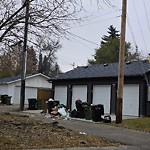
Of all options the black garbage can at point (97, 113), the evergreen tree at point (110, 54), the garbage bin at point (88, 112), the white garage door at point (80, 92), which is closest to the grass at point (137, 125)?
the black garbage can at point (97, 113)

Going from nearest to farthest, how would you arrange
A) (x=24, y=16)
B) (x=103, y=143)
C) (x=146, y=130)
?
(x=103, y=143) → (x=24, y=16) → (x=146, y=130)

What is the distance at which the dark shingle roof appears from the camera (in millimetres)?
29206

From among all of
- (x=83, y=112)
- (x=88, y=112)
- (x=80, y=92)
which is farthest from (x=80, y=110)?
(x=80, y=92)

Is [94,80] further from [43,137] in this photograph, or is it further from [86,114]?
[43,137]

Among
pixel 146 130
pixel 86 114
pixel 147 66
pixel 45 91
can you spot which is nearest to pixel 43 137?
pixel 146 130

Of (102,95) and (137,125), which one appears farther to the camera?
(102,95)

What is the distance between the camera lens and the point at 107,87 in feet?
102

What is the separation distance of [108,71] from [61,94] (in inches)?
246

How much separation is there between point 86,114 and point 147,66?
7556 mm

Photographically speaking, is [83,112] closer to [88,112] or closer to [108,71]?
[88,112]

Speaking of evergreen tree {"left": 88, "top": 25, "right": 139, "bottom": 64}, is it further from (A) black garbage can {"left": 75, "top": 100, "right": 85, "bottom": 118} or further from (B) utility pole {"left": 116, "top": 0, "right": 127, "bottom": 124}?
(B) utility pole {"left": 116, "top": 0, "right": 127, "bottom": 124}

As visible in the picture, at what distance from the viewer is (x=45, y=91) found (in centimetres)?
3841

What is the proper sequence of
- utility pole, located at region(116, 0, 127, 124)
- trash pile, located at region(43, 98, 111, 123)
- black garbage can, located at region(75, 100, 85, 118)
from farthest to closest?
black garbage can, located at region(75, 100, 85, 118) < trash pile, located at region(43, 98, 111, 123) < utility pole, located at region(116, 0, 127, 124)

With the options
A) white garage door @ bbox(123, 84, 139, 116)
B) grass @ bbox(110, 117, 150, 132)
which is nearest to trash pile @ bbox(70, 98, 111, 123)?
grass @ bbox(110, 117, 150, 132)
